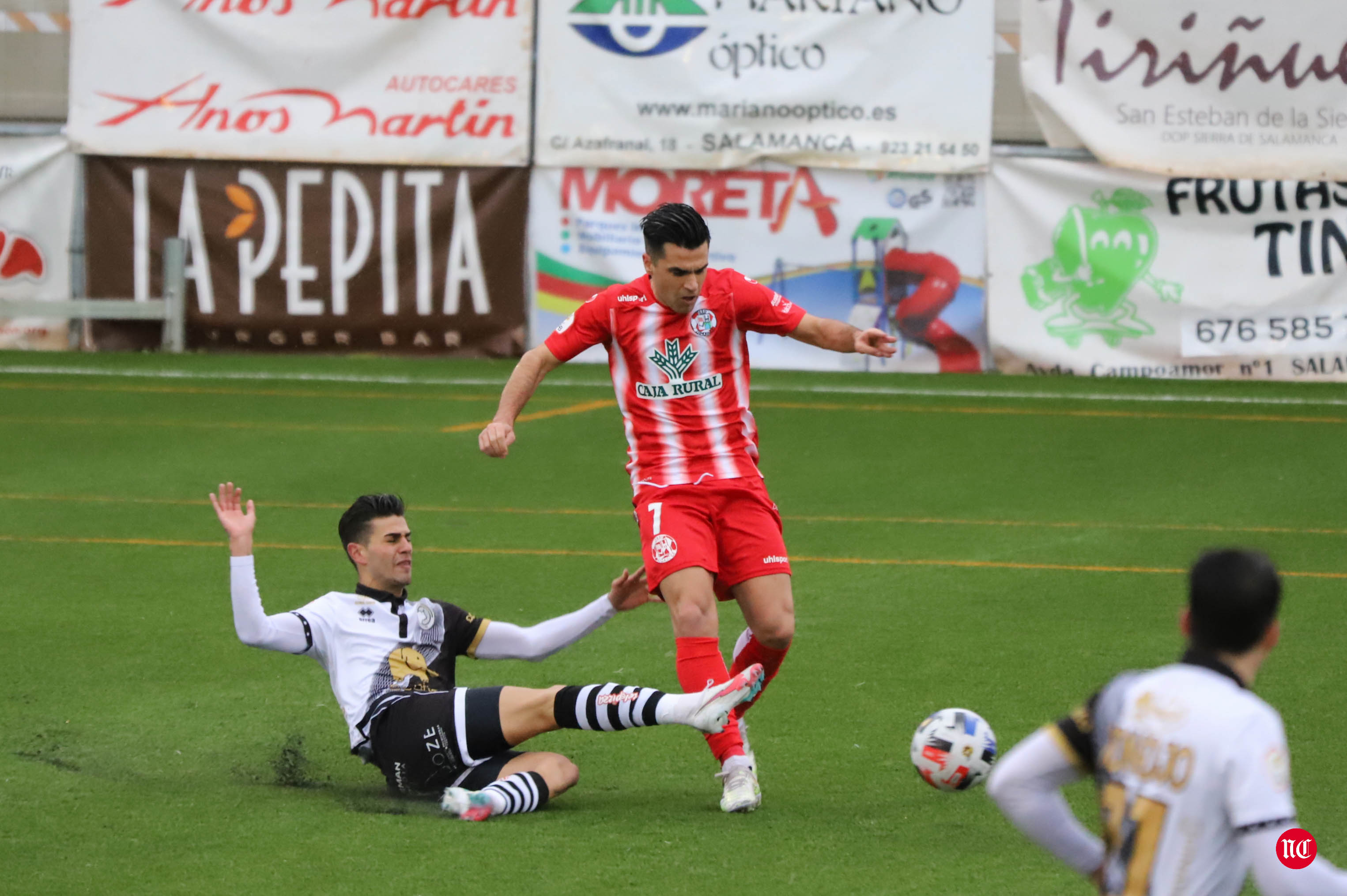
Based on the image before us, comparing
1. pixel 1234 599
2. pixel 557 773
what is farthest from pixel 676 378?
pixel 1234 599

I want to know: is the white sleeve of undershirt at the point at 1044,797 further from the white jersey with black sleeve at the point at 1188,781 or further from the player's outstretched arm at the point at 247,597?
the player's outstretched arm at the point at 247,597

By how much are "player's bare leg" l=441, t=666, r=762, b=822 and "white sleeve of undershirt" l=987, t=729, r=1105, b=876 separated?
6.70 ft

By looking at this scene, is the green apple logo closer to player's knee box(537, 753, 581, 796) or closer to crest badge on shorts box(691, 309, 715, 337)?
crest badge on shorts box(691, 309, 715, 337)

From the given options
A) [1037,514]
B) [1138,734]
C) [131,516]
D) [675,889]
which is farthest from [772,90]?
[1138,734]

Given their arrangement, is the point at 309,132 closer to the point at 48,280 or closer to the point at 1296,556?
the point at 48,280

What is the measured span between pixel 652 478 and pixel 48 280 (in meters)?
14.4

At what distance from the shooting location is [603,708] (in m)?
5.38

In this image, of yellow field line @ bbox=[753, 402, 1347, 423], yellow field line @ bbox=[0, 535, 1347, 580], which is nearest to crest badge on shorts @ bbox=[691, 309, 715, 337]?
yellow field line @ bbox=[0, 535, 1347, 580]

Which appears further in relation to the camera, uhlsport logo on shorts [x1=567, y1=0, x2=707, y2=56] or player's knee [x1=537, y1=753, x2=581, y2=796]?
uhlsport logo on shorts [x1=567, y1=0, x2=707, y2=56]

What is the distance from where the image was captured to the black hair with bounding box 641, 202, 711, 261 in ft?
18.4

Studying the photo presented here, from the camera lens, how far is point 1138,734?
9.78 ft

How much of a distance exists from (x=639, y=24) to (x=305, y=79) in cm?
361

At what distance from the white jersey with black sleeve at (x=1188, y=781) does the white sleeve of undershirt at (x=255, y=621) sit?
120 inches

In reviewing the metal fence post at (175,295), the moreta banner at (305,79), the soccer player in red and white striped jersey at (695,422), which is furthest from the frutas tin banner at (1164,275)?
the soccer player in red and white striped jersey at (695,422)
